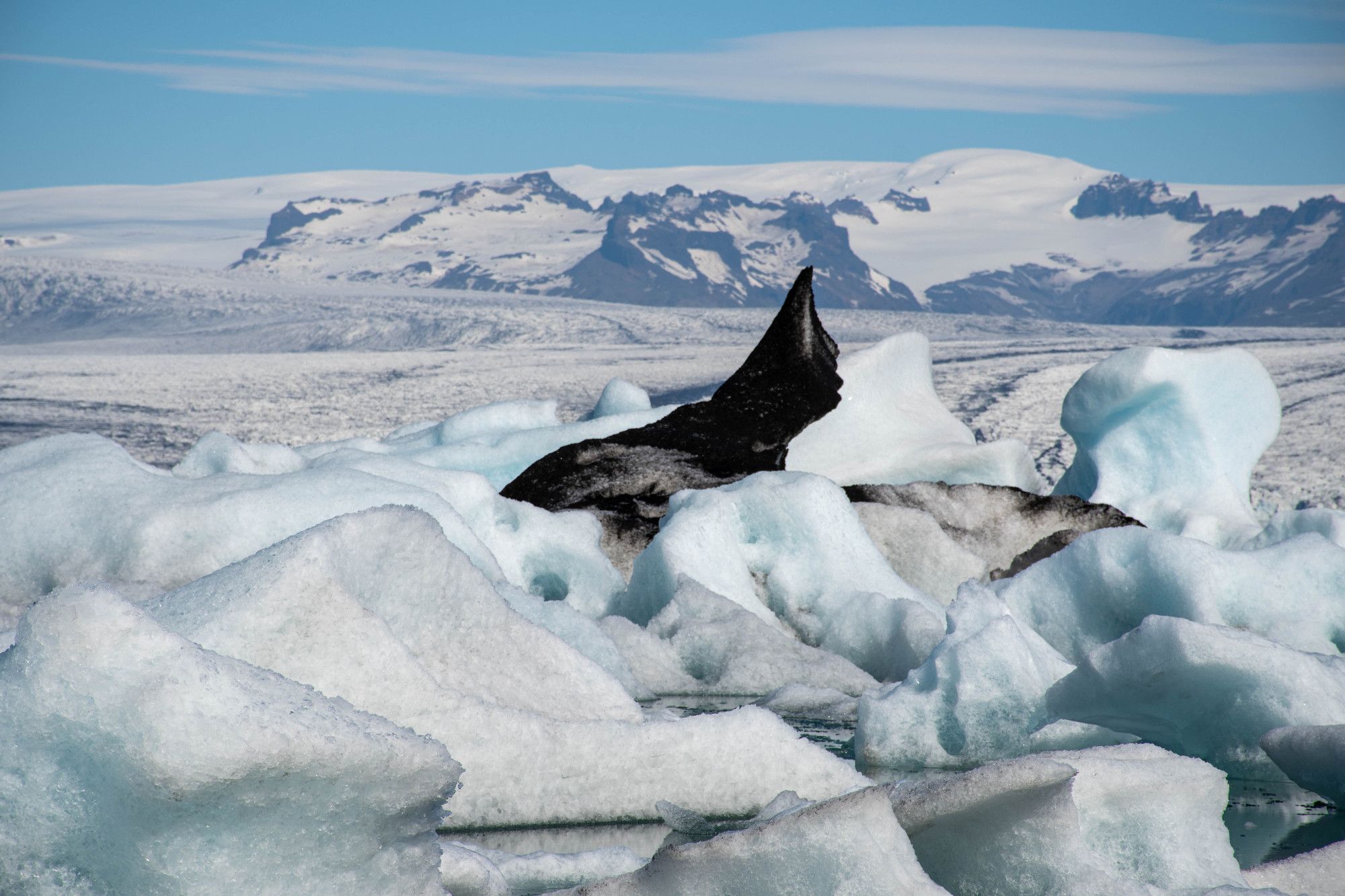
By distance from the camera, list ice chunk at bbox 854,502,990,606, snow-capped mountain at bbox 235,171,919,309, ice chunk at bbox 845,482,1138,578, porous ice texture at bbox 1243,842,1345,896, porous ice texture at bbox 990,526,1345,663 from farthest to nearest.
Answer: snow-capped mountain at bbox 235,171,919,309 → ice chunk at bbox 845,482,1138,578 → ice chunk at bbox 854,502,990,606 → porous ice texture at bbox 990,526,1345,663 → porous ice texture at bbox 1243,842,1345,896

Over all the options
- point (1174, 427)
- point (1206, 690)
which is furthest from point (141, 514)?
point (1174, 427)

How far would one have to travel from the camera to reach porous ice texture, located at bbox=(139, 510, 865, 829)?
2039 mm

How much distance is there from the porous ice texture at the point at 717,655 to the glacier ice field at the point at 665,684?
0.01 meters

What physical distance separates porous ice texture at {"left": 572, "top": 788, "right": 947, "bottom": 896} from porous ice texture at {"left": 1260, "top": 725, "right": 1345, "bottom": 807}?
132 centimetres

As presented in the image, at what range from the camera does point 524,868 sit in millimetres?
2014

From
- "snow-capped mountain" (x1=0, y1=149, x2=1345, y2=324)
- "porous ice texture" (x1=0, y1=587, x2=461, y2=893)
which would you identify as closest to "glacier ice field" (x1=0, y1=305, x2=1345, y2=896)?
"porous ice texture" (x1=0, y1=587, x2=461, y2=893)

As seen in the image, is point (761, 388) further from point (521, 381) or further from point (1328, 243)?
point (1328, 243)

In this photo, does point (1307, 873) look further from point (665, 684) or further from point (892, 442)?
point (892, 442)

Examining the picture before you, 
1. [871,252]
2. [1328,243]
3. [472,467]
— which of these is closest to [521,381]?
[472,467]

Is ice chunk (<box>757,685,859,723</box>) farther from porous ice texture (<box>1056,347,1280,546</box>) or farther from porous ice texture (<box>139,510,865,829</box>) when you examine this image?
porous ice texture (<box>1056,347,1280,546</box>)

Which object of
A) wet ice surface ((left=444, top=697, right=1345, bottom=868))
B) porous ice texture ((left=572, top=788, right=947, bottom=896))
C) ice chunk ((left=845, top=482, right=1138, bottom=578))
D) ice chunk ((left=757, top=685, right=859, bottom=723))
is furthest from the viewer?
ice chunk ((left=845, top=482, right=1138, bottom=578))

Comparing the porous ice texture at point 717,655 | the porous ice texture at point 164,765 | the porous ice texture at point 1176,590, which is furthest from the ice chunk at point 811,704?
the porous ice texture at point 164,765

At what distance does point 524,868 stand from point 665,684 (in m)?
1.86

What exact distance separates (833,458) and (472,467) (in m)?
2.04
